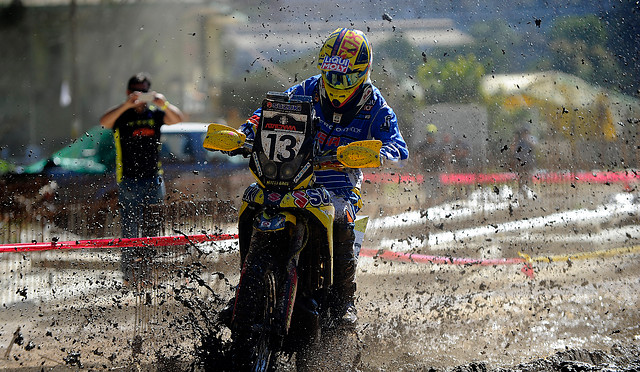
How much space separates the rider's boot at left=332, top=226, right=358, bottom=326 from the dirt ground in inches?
6.8

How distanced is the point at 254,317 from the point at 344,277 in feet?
3.33

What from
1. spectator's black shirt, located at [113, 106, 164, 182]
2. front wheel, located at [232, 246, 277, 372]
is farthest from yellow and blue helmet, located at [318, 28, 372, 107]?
spectator's black shirt, located at [113, 106, 164, 182]

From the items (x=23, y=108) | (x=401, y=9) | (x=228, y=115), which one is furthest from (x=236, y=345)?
(x=23, y=108)

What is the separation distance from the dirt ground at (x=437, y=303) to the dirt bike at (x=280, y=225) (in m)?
0.73

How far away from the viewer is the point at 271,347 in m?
4.13

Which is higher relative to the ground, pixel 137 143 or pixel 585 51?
pixel 585 51

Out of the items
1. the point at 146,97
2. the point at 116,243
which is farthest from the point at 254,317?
the point at 146,97

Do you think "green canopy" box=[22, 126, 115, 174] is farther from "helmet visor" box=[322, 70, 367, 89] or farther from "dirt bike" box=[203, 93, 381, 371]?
"dirt bike" box=[203, 93, 381, 371]

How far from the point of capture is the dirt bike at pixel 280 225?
396 cm

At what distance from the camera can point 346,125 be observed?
202 inches

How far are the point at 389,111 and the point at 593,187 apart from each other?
4419 millimetres

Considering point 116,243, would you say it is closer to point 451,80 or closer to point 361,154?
point 361,154

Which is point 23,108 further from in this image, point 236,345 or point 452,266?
point 236,345

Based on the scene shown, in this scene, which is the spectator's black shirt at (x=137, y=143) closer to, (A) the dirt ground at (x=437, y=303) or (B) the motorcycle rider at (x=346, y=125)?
(A) the dirt ground at (x=437, y=303)
